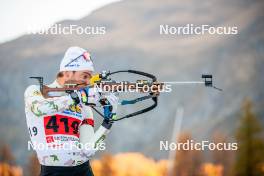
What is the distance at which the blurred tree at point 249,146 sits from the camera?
8406 mm

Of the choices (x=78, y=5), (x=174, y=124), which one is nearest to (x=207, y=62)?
(x=174, y=124)

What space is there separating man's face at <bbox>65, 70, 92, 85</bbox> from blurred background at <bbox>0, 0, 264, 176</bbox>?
98.7 inches

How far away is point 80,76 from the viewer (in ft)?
10.7

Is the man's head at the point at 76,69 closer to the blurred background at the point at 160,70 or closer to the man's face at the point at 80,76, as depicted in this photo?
the man's face at the point at 80,76

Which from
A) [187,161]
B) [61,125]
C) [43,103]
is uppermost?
[43,103]

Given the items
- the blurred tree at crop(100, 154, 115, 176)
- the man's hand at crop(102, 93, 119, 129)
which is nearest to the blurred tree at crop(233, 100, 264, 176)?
the blurred tree at crop(100, 154, 115, 176)

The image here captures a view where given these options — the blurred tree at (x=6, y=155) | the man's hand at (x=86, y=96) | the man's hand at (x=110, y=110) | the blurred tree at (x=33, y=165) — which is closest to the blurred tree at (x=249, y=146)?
the blurred tree at (x=33, y=165)

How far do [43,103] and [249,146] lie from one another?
230 inches

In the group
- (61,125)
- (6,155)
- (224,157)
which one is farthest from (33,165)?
(61,125)

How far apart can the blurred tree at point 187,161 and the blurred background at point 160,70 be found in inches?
0.7

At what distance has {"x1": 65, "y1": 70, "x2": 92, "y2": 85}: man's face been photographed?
129 inches

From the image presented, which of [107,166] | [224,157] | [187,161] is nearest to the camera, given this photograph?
[187,161]

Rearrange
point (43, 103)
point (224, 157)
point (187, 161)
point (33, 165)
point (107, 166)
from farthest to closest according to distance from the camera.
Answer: point (224, 157), point (107, 166), point (33, 165), point (187, 161), point (43, 103)

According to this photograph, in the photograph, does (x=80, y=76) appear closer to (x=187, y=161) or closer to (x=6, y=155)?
(x=187, y=161)
